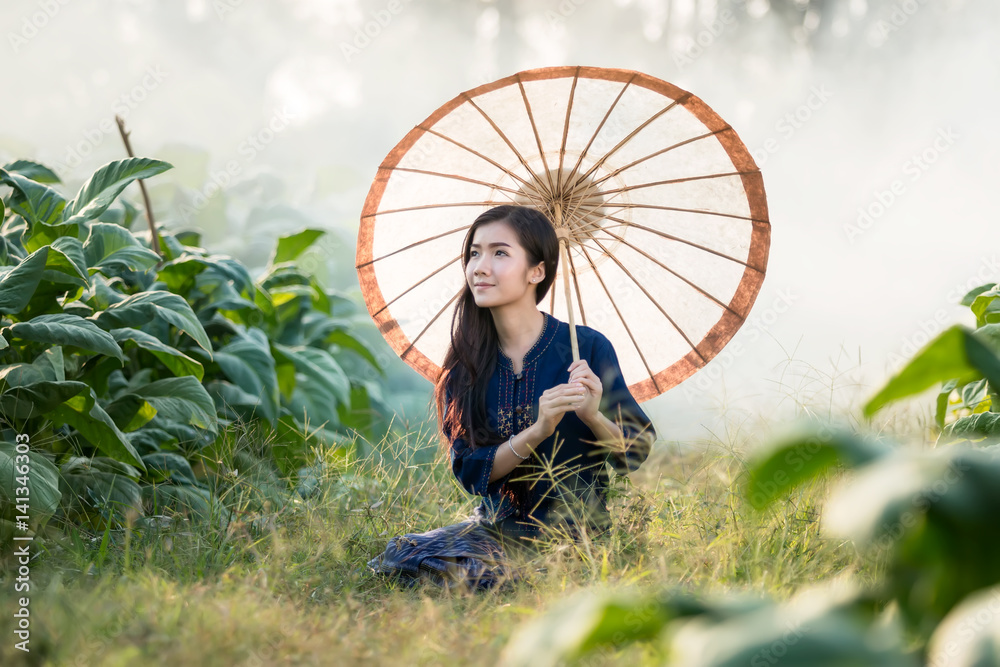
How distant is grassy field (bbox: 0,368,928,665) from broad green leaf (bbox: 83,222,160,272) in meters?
0.75

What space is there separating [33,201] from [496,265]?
1.74m

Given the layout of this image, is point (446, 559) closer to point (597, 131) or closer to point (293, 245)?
point (597, 131)

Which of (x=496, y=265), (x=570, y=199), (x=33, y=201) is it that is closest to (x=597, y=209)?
(x=570, y=199)

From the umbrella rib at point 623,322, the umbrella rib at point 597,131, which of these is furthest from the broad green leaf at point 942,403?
the umbrella rib at point 597,131

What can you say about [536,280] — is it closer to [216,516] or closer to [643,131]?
[643,131]

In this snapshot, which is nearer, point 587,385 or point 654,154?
point 587,385

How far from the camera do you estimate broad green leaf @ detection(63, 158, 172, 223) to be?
2.48 metres

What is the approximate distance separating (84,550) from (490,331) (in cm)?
127

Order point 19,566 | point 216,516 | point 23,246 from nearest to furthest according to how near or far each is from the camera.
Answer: point 19,566 → point 216,516 → point 23,246

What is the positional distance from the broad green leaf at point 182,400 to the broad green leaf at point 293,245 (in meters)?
1.80

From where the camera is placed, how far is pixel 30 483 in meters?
1.91

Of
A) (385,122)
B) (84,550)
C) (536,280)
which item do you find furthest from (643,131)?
(385,122)

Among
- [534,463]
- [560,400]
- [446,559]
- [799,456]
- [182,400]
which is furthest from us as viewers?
[182,400]

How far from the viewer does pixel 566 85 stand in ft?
6.85
